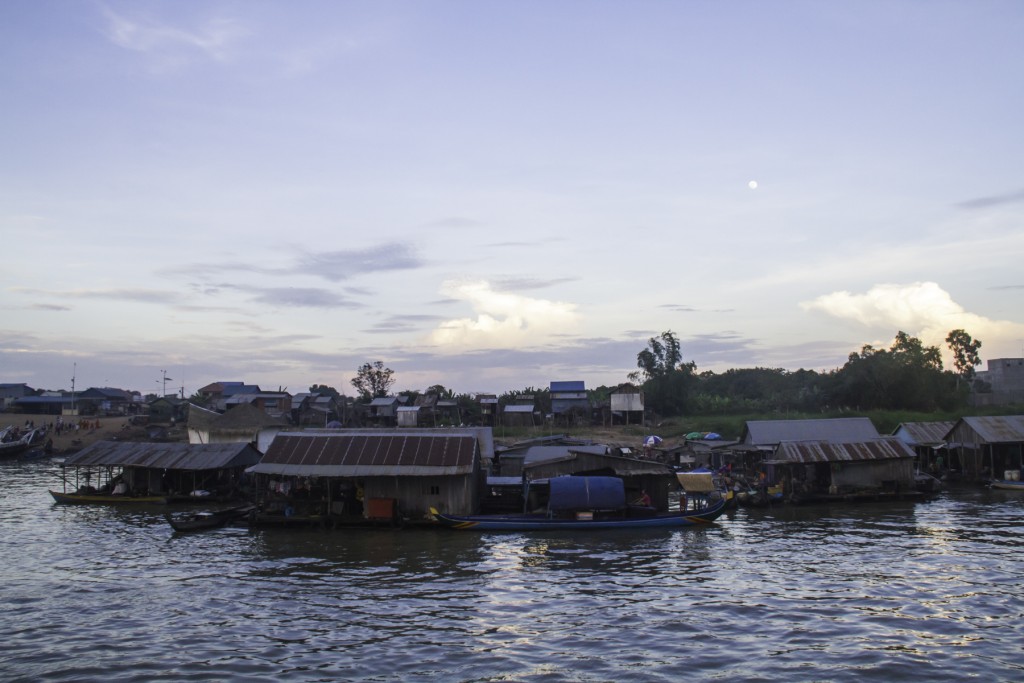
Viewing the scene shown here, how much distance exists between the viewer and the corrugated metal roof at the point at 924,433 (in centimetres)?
5012

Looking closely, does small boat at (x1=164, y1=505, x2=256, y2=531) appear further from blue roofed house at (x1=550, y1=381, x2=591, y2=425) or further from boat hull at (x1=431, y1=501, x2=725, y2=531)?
blue roofed house at (x1=550, y1=381, x2=591, y2=425)

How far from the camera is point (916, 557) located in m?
26.7

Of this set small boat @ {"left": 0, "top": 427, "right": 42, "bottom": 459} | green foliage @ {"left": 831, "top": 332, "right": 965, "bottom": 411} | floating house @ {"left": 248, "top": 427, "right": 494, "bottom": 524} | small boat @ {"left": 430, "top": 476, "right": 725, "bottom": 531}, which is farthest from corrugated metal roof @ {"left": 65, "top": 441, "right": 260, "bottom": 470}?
green foliage @ {"left": 831, "top": 332, "right": 965, "bottom": 411}

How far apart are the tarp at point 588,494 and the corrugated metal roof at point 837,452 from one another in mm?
11911

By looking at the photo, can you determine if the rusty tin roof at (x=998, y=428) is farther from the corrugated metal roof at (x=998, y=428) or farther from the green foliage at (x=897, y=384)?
the green foliage at (x=897, y=384)

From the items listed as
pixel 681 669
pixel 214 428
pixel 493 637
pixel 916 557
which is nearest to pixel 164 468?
pixel 214 428

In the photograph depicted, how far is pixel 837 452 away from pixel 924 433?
51.0 feet

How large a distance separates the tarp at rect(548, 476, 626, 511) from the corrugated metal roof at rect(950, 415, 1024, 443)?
84.7ft

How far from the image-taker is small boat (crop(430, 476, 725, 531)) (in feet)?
106

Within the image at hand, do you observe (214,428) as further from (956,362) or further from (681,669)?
(956,362)

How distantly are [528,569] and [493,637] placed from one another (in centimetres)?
733

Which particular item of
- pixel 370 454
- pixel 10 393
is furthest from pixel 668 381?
pixel 10 393

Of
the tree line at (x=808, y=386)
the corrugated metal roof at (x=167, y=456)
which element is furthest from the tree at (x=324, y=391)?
the corrugated metal roof at (x=167, y=456)

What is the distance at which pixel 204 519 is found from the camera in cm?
3419
